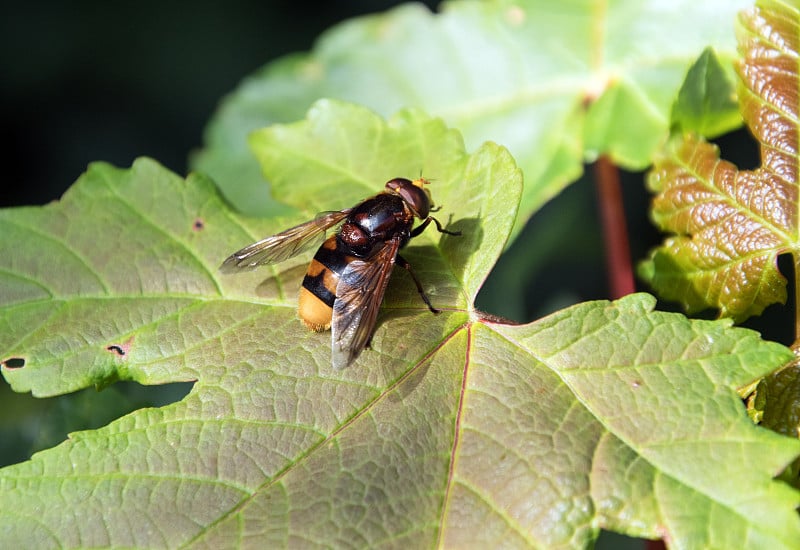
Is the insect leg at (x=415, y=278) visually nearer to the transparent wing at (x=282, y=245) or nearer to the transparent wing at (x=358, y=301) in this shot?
the transparent wing at (x=358, y=301)

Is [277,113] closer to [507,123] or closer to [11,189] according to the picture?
[507,123]

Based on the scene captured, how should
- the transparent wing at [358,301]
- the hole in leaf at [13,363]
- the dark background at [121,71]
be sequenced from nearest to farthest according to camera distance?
the transparent wing at [358,301] < the hole in leaf at [13,363] < the dark background at [121,71]

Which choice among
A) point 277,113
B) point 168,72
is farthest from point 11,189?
point 277,113

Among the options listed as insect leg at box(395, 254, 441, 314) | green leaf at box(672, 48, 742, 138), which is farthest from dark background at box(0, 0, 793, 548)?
insect leg at box(395, 254, 441, 314)

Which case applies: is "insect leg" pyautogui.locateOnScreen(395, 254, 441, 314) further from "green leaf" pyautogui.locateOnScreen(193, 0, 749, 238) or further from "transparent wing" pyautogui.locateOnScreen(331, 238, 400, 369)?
"green leaf" pyautogui.locateOnScreen(193, 0, 749, 238)

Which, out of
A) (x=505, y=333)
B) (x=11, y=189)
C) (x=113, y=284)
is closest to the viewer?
(x=505, y=333)

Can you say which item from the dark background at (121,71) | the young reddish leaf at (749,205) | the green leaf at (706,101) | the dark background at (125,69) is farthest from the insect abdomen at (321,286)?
the dark background at (125,69)
